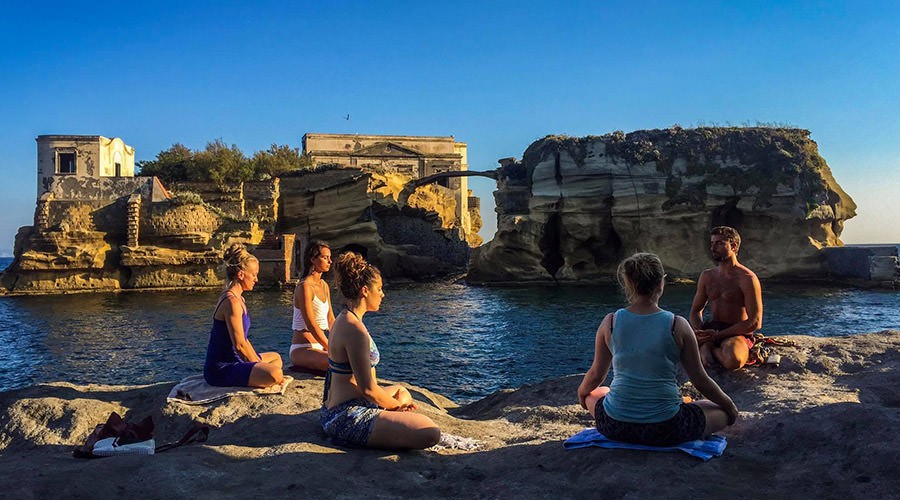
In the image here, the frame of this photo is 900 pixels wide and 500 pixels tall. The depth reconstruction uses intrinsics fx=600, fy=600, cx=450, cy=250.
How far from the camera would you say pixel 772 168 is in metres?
34.9

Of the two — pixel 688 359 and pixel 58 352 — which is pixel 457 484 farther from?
pixel 58 352

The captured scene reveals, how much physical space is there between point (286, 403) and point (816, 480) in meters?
4.62

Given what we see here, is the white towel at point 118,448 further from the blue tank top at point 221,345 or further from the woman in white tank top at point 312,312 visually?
the woman in white tank top at point 312,312

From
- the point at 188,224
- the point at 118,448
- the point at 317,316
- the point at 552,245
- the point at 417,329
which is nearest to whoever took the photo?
the point at 118,448

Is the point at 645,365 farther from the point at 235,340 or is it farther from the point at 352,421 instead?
the point at 235,340

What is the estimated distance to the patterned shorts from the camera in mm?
4559

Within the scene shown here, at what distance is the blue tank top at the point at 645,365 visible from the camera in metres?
3.89

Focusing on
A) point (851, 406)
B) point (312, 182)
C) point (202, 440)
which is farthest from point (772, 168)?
point (202, 440)

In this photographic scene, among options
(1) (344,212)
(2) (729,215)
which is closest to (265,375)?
(1) (344,212)

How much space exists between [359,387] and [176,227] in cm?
3257

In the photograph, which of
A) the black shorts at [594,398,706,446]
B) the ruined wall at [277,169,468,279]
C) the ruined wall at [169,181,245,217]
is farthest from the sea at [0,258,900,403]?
the ruined wall at [277,169,468,279]

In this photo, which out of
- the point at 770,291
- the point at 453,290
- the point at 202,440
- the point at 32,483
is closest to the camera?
the point at 32,483

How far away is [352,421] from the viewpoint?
180 inches

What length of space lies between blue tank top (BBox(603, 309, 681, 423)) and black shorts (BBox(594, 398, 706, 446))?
0.13 feet
